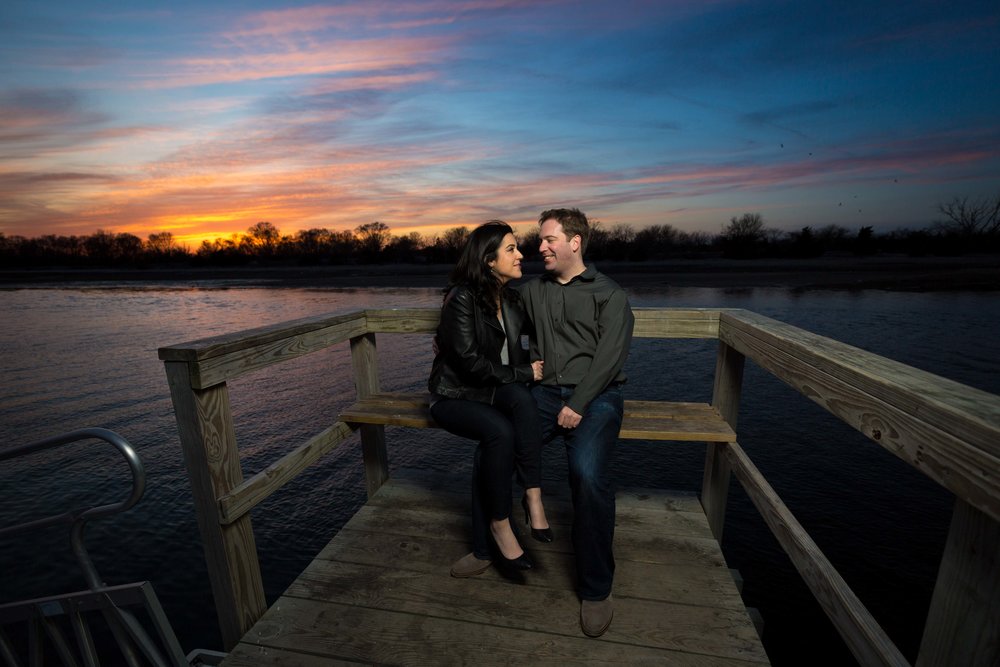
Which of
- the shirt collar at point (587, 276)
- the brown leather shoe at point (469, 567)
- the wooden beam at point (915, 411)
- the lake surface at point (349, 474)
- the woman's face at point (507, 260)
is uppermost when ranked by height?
the woman's face at point (507, 260)

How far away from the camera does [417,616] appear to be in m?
2.32

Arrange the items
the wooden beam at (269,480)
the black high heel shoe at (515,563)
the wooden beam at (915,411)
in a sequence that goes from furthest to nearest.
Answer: the black high heel shoe at (515,563)
the wooden beam at (269,480)
the wooden beam at (915,411)

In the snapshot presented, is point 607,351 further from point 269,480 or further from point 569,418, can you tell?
point 269,480

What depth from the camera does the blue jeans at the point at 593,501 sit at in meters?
2.33

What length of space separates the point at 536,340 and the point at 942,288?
90.0ft

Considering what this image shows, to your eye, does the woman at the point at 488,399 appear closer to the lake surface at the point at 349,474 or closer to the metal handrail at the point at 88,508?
the lake surface at the point at 349,474

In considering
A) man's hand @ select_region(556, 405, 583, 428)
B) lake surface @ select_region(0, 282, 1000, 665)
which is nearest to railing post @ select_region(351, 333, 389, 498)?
lake surface @ select_region(0, 282, 1000, 665)

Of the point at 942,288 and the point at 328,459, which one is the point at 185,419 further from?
the point at 942,288

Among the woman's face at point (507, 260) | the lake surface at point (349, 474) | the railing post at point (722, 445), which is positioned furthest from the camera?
the lake surface at point (349, 474)

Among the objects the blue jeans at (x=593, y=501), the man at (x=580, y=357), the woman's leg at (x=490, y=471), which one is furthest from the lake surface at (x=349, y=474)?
the blue jeans at (x=593, y=501)

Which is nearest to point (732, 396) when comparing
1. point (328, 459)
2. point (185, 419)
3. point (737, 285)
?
point (185, 419)

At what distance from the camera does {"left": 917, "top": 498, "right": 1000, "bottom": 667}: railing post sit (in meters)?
1.03

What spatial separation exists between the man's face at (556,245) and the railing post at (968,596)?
208cm

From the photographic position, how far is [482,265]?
8.81 ft
